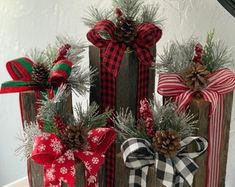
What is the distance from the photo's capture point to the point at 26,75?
2.18 feet

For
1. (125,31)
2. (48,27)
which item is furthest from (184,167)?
(48,27)

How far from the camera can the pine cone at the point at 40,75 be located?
0.66 m

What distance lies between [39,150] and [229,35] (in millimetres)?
432

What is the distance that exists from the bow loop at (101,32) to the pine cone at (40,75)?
96 millimetres

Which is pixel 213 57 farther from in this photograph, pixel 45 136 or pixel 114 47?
pixel 45 136

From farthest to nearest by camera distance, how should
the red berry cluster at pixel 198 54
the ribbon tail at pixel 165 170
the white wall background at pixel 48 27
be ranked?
1. the white wall background at pixel 48 27
2. the red berry cluster at pixel 198 54
3. the ribbon tail at pixel 165 170

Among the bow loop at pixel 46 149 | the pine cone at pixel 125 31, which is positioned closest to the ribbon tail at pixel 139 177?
the bow loop at pixel 46 149

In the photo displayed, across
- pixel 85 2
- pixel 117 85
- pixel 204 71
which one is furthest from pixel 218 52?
pixel 85 2

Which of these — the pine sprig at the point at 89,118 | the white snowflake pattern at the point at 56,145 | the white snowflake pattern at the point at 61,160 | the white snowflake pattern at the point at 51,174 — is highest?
the pine sprig at the point at 89,118

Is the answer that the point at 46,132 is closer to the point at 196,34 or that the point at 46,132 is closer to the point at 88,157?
the point at 88,157

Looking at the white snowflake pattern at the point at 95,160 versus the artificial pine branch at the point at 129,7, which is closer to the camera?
the white snowflake pattern at the point at 95,160

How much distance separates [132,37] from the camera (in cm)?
64

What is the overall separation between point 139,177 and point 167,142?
69 millimetres

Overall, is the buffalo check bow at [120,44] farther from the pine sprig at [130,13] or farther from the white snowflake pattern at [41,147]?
the white snowflake pattern at [41,147]
